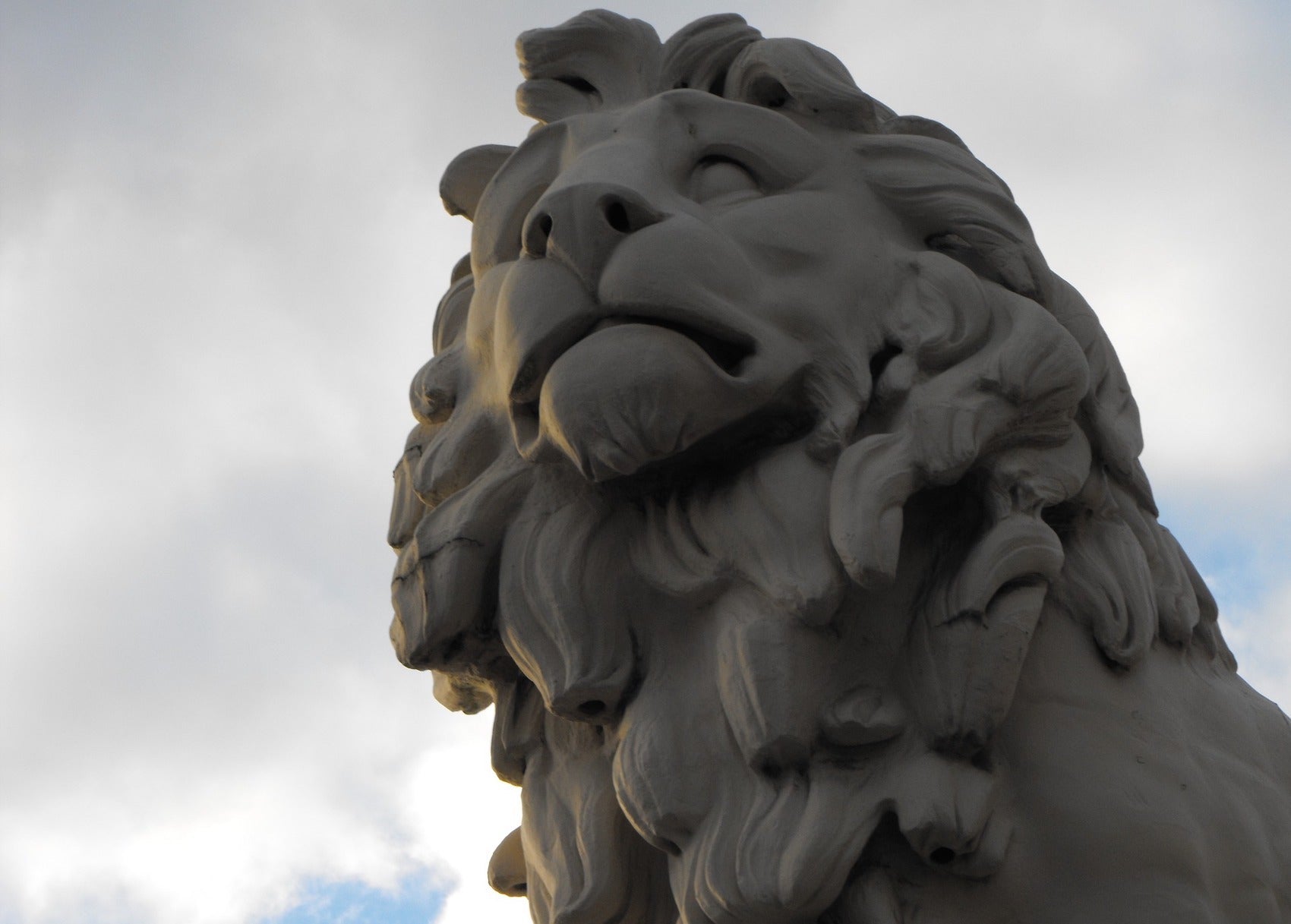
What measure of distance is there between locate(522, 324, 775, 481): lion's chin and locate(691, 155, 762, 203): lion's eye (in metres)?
0.21

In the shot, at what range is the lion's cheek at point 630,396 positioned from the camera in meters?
1.43

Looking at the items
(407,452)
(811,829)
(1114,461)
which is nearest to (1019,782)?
(811,829)

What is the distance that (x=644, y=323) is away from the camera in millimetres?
1466

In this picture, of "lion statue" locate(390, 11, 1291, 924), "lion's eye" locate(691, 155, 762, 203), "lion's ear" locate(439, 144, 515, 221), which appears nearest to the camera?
"lion statue" locate(390, 11, 1291, 924)

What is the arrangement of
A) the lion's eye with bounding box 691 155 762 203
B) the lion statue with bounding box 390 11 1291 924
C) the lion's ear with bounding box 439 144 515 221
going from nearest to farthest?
the lion statue with bounding box 390 11 1291 924, the lion's eye with bounding box 691 155 762 203, the lion's ear with bounding box 439 144 515 221

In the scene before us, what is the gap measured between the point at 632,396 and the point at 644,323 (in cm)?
8

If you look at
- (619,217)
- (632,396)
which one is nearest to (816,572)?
(632,396)

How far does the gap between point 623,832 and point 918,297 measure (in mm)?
564

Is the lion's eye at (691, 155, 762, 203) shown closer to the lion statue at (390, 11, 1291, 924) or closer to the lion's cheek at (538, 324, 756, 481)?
the lion statue at (390, 11, 1291, 924)

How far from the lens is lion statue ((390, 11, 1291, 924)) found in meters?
1.40

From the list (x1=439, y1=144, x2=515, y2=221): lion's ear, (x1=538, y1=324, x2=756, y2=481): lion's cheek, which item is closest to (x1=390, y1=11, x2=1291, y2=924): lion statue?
(x1=538, y1=324, x2=756, y2=481): lion's cheek

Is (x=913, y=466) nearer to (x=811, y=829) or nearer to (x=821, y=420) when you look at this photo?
(x=821, y=420)

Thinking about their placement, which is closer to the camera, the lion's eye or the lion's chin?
the lion's chin

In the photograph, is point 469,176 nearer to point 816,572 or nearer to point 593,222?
point 593,222
